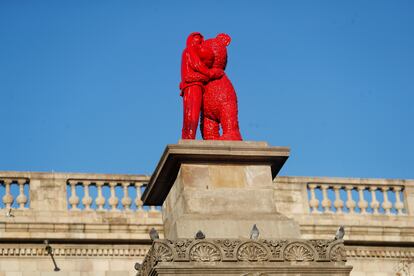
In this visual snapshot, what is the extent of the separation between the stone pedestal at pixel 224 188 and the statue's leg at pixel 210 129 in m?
0.93

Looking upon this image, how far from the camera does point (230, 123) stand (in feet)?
54.0

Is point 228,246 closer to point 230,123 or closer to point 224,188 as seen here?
point 224,188

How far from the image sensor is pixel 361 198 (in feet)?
81.9

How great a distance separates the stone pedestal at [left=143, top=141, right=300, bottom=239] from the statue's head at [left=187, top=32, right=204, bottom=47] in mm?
1812

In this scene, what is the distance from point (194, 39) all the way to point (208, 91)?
780 mm

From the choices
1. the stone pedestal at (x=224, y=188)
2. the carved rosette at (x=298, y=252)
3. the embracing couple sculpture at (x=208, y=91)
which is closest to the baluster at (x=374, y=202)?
the embracing couple sculpture at (x=208, y=91)

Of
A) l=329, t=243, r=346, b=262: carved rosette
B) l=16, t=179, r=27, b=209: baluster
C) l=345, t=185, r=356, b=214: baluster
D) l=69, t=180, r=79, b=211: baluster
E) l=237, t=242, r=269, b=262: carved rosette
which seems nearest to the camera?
l=237, t=242, r=269, b=262: carved rosette

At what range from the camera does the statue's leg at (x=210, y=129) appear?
656 inches

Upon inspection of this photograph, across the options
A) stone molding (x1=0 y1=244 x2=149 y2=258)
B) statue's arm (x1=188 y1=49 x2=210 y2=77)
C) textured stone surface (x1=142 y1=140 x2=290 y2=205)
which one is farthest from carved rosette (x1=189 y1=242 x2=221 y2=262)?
stone molding (x1=0 y1=244 x2=149 y2=258)

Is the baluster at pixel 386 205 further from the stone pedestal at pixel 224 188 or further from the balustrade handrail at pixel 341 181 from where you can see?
the stone pedestal at pixel 224 188

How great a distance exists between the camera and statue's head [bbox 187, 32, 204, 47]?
16.9 metres

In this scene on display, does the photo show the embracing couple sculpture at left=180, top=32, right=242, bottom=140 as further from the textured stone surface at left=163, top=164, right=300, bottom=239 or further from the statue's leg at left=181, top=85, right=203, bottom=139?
the textured stone surface at left=163, top=164, right=300, bottom=239

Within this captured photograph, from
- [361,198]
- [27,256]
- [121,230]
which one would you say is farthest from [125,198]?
[361,198]

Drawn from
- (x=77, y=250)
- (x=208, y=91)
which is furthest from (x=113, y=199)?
(x=208, y=91)
